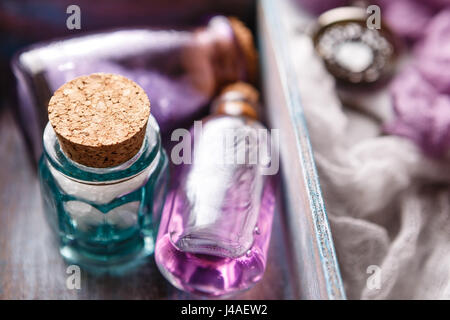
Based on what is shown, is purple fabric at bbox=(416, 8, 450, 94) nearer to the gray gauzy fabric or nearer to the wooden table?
the gray gauzy fabric

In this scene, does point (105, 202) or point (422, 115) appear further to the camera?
point (422, 115)

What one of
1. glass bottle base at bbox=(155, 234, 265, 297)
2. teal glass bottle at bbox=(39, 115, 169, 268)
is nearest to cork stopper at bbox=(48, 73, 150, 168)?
teal glass bottle at bbox=(39, 115, 169, 268)

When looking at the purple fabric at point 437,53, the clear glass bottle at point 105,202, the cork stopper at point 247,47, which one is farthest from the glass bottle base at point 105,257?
the purple fabric at point 437,53

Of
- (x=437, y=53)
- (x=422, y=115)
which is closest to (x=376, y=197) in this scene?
(x=422, y=115)

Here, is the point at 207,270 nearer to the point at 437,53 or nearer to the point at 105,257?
the point at 105,257

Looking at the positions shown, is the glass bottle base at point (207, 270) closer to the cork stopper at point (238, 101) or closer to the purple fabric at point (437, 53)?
the cork stopper at point (238, 101)

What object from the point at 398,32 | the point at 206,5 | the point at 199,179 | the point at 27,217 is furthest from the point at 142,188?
the point at 398,32
